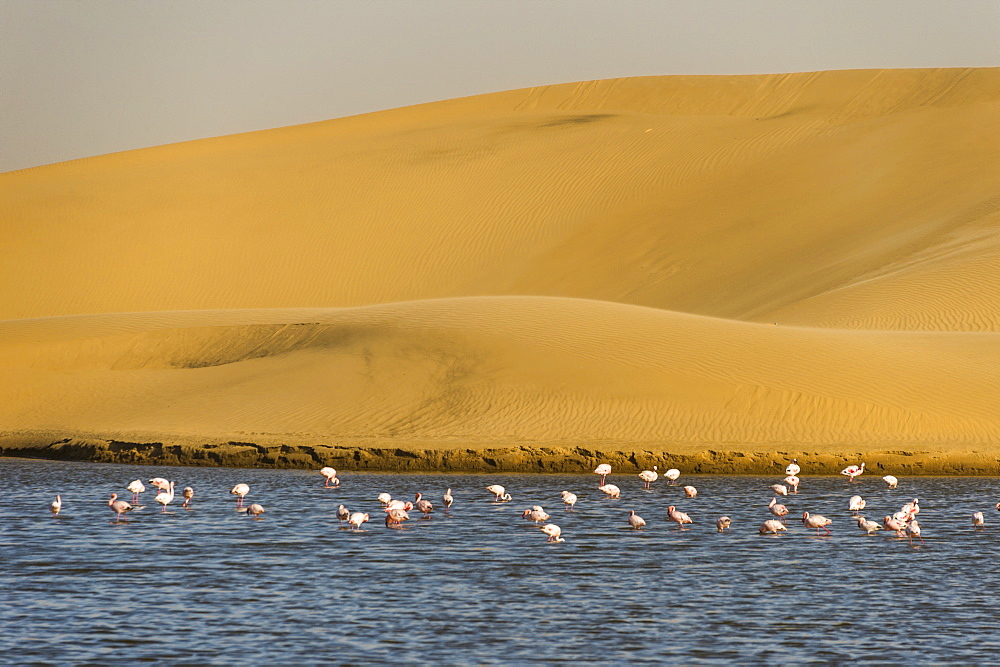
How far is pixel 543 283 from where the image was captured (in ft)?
188

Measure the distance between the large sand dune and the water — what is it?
6.72 metres

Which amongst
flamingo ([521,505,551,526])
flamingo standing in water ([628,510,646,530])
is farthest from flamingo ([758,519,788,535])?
flamingo ([521,505,551,526])

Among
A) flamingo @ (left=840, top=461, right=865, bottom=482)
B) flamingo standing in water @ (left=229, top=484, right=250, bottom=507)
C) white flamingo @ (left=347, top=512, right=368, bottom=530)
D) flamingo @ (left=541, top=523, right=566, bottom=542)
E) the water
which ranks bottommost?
the water

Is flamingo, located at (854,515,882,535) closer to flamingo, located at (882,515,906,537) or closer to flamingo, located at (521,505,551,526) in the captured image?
flamingo, located at (882,515,906,537)

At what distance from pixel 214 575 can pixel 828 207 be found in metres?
46.6

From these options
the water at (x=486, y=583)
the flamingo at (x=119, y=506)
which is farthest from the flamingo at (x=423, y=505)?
the flamingo at (x=119, y=506)

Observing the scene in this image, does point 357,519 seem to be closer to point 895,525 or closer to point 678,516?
point 678,516

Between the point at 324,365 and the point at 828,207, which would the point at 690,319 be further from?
the point at 828,207

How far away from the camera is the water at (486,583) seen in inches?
483

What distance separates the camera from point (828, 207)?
5797 cm

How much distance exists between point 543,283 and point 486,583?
139 ft

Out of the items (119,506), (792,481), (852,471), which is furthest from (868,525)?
(119,506)

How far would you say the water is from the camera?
12266mm

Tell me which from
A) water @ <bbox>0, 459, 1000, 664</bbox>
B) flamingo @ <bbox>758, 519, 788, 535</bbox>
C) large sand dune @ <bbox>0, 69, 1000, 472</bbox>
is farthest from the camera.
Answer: large sand dune @ <bbox>0, 69, 1000, 472</bbox>
